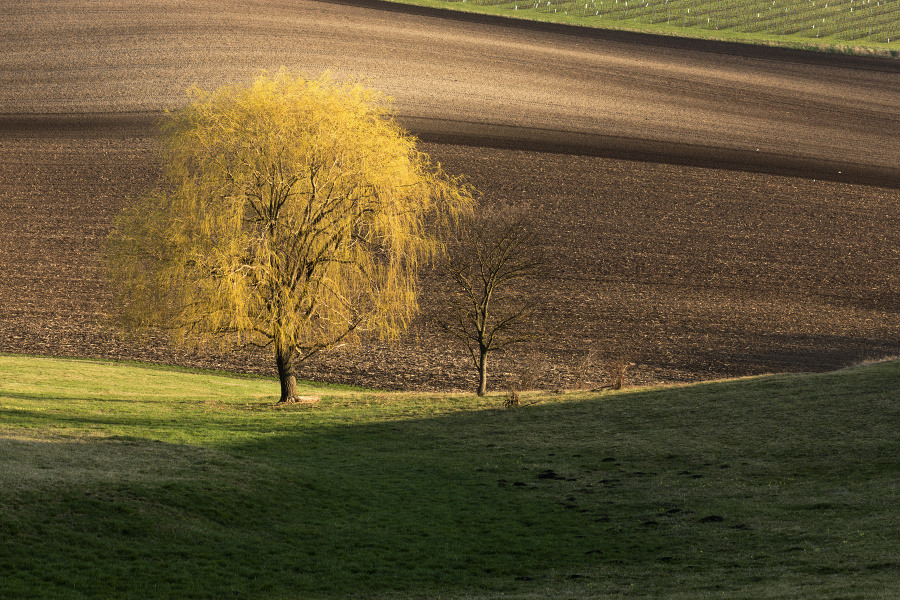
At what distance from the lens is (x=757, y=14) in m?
96.8

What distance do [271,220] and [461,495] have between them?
14.0 m

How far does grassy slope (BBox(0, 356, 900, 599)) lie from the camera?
13609mm

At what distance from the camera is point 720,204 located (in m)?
58.3

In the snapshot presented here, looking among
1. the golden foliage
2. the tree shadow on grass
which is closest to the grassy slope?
the tree shadow on grass

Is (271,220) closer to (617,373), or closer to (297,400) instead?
(297,400)

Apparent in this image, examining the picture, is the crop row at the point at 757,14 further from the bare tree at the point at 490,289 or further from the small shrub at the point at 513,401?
the small shrub at the point at 513,401

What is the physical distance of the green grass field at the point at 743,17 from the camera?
297ft

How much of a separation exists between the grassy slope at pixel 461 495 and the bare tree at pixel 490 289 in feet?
16.3

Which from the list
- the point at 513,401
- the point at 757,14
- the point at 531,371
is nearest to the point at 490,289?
the point at 531,371

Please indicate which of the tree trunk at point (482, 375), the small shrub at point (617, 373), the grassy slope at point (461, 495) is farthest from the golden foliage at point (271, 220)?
the small shrub at point (617, 373)

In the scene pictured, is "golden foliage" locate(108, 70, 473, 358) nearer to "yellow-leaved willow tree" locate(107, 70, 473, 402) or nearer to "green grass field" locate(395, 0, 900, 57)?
"yellow-leaved willow tree" locate(107, 70, 473, 402)

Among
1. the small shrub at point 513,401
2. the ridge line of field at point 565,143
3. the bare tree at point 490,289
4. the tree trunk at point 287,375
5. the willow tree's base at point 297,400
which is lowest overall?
the small shrub at point 513,401

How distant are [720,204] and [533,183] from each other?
1372cm

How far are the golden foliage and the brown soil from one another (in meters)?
7.88
